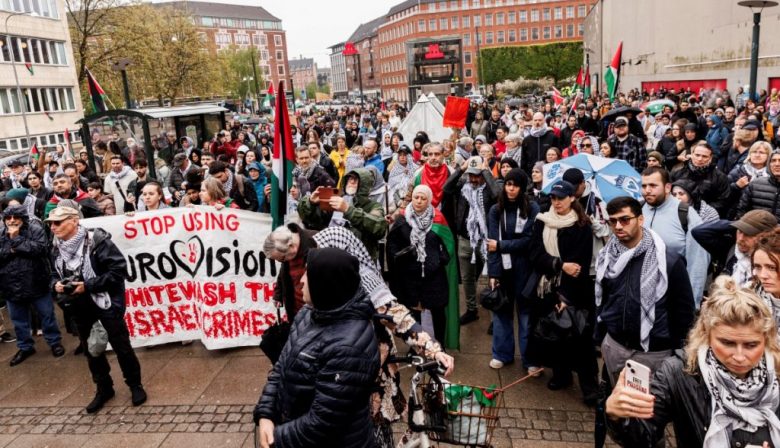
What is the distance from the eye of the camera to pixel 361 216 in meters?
5.12

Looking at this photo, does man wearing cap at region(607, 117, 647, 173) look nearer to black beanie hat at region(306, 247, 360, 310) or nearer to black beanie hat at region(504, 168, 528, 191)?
black beanie hat at region(504, 168, 528, 191)

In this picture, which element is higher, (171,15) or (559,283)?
(171,15)

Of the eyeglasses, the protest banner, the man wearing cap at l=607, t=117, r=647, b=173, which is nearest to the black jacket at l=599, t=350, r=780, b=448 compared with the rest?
the eyeglasses

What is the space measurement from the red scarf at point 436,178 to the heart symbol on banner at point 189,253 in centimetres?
274

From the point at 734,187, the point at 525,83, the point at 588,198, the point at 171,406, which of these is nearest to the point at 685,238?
the point at 588,198

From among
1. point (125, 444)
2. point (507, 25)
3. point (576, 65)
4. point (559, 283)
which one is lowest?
point (125, 444)

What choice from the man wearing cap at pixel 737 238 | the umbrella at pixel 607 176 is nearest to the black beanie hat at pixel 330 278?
the man wearing cap at pixel 737 238

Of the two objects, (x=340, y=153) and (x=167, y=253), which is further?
(x=340, y=153)

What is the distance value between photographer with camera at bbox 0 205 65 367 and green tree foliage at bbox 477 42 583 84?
78940 millimetres

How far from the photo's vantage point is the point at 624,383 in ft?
6.93

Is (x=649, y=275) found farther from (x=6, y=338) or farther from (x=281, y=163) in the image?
(x=6, y=338)

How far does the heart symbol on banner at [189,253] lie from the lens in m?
6.22

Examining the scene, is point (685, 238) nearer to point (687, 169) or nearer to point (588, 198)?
Result: point (588, 198)

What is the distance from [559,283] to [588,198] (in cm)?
175
